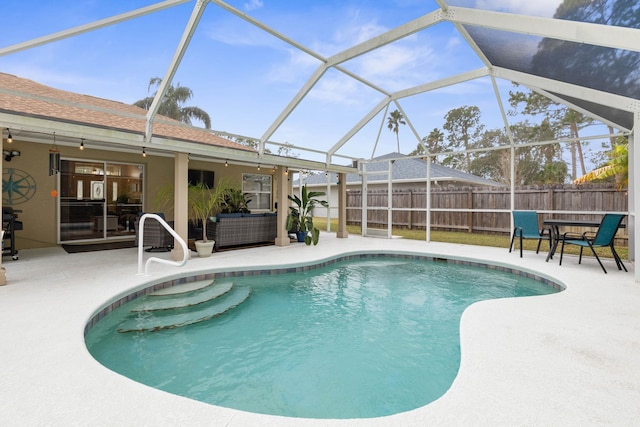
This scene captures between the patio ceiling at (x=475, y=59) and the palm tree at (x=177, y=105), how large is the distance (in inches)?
16.9

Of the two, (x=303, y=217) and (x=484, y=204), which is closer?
(x=303, y=217)

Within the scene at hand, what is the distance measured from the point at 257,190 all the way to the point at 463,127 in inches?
601

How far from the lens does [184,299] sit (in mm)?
5035

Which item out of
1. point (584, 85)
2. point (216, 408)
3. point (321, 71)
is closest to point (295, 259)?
point (321, 71)

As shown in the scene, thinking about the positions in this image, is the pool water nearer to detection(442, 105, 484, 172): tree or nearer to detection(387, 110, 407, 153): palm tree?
detection(442, 105, 484, 172): tree

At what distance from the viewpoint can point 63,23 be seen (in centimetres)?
504

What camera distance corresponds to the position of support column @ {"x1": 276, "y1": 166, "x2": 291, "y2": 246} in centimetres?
980

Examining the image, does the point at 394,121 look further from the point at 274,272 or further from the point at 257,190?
the point at 274,272

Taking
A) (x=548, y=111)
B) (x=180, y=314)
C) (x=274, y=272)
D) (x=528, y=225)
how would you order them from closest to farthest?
(x=180, y=314)
(x=274, y=272)
(x=528, y=225)
(x=548, y=111)

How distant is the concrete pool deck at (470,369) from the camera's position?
77.3 inches

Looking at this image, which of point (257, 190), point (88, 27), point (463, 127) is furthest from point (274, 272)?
point (463, 127)

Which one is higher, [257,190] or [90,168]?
[90,168]

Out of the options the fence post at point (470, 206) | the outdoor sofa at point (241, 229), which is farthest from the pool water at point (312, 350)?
the fence post at point (470, 206)

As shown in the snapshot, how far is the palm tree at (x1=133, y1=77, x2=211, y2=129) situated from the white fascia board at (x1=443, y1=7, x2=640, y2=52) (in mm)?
5645
